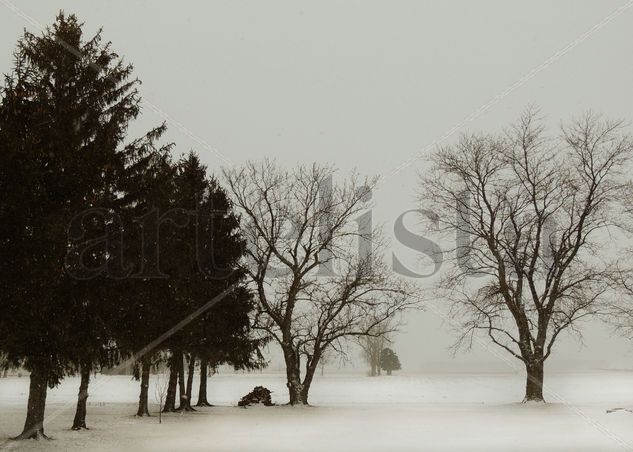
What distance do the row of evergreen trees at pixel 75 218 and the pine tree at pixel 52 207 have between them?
0.09 feet

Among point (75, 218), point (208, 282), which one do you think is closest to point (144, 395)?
point (208, 282)

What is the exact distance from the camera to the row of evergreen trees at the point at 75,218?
13516 mm

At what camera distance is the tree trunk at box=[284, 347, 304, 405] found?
30641mm

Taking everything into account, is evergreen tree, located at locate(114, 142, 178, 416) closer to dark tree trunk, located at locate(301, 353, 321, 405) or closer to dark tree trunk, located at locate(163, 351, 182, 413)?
dark tree trunk, located at locate(163, 351, 182, 413)

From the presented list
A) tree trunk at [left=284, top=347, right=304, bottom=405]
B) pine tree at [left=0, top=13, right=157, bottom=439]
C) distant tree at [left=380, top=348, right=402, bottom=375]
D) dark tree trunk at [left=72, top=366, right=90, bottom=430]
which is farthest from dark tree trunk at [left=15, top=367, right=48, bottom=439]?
distant tree at [left=380, top=348, right=402, bottom=375]

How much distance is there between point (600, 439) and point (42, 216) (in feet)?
47.9

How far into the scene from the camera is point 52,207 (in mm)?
14438

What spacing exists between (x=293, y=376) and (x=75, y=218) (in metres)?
18.9

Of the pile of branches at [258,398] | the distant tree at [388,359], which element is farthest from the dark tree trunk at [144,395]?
the distant tree at [388,359]

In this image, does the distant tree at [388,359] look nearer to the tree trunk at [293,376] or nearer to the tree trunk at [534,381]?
the tree trunk at [293,376]

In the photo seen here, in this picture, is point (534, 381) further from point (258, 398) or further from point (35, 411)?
point (35, 411)

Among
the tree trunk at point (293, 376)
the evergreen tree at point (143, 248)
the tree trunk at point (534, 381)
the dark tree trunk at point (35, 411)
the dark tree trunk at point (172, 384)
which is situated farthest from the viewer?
the tree trunk at point (293, 376)

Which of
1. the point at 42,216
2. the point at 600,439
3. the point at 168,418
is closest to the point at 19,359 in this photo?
the point at 42,216

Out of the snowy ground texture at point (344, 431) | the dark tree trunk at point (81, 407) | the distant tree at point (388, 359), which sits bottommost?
the snowy ground texture at point (344, 431)
